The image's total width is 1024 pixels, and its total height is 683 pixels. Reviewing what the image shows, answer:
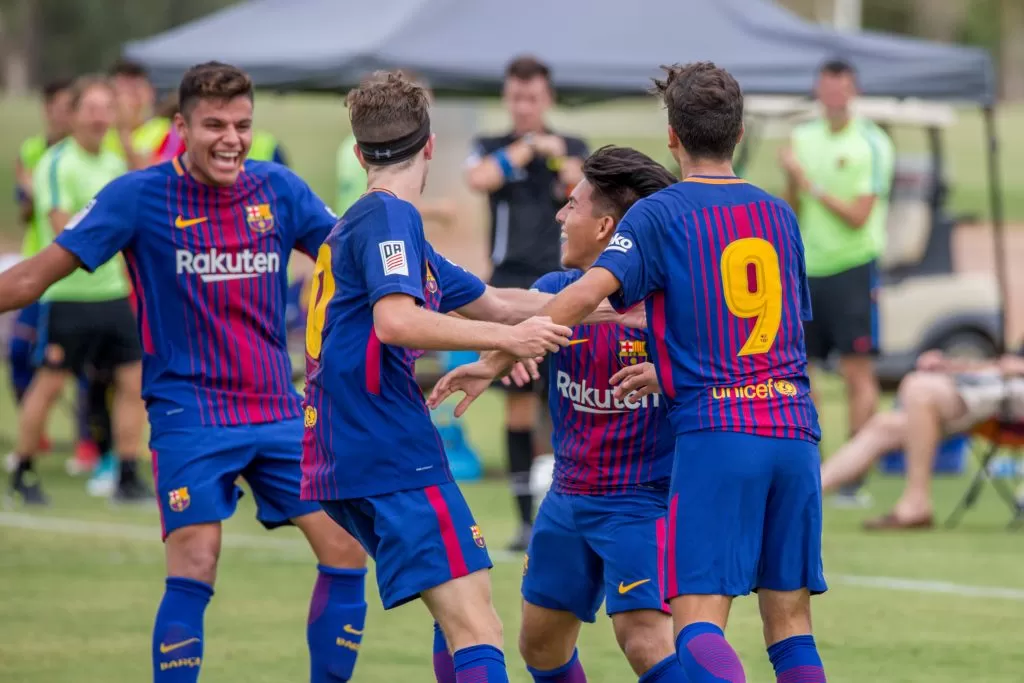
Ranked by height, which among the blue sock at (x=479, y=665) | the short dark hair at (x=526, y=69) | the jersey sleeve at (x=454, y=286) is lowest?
the blue sock at (x=479, y=665)

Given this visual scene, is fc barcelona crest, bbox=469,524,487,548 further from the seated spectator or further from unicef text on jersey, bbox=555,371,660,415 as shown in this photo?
the seated spectator

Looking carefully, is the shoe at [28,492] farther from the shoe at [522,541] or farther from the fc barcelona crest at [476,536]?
the fc barcelona crest at [476,536]

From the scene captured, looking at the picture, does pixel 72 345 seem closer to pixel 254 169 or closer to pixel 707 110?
pixel 254 169

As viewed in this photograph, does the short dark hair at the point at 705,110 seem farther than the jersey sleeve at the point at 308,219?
No

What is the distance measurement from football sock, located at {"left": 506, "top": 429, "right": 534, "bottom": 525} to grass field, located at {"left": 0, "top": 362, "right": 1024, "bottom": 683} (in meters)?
0.29

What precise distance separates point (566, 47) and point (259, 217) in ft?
22.6

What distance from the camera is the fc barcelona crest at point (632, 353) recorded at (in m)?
4.84

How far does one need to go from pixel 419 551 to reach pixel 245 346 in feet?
4.44

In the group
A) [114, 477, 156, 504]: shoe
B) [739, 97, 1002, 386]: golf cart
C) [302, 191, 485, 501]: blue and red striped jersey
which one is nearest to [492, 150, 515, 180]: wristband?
[114, 477, 156, 504]: shoe

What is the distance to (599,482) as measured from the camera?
4.82m

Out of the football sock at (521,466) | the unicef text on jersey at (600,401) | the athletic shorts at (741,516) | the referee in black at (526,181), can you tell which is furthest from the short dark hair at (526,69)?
the athletic shorts at (741,516)

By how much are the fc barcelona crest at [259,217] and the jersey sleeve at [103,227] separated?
14.5 inches

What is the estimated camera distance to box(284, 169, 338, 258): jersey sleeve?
559cm

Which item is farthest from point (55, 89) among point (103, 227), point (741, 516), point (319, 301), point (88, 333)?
point (741, 516)
